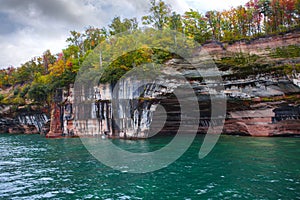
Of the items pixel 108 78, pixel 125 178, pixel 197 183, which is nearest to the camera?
pixel 197 183

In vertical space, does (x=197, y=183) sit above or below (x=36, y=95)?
below

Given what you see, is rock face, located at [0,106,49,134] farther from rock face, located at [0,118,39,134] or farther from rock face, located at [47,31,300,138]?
rock face, located at [47,31,300,138]

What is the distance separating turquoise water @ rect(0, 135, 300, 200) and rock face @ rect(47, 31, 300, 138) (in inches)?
303

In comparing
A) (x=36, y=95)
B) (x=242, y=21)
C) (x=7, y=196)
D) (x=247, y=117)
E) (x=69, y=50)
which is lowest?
(x=7, y=196)

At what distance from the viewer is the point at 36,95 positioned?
38.6m

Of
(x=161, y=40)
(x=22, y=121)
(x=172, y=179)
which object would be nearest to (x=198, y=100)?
(x=161, y=40)

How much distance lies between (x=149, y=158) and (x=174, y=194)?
271 inches

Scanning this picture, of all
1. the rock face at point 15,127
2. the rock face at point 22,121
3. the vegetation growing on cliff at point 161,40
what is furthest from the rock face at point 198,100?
the rock face at point 15,127

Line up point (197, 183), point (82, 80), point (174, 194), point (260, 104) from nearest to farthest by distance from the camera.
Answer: point (174, 194) < point (197, 183) < point (260, 104) < point (82, 80)

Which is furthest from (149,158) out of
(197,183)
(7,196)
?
(7,196)

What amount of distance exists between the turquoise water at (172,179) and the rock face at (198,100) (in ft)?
25.3

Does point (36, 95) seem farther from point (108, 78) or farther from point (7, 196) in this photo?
point (7, 196)

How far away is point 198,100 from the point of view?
26062 mm

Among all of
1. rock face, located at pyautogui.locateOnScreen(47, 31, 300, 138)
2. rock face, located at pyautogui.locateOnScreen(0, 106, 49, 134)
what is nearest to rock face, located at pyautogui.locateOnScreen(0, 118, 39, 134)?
rock face, located at pyautogui.locateOnScreen(0, 106, 49, 134)
